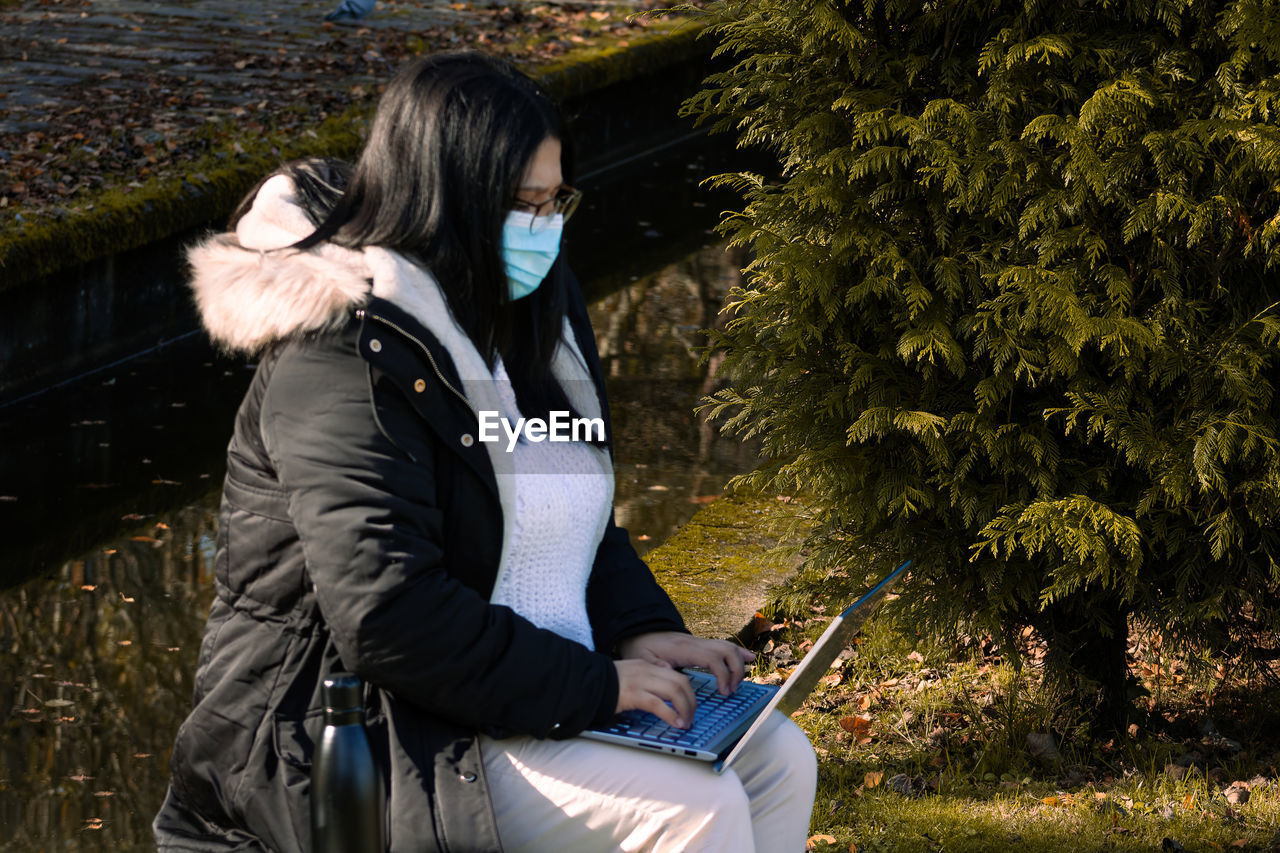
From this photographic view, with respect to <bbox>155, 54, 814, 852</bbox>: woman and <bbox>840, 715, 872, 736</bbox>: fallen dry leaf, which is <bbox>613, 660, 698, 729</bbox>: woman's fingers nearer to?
<bbox>155, 54, 814, 852</bbox>: woman

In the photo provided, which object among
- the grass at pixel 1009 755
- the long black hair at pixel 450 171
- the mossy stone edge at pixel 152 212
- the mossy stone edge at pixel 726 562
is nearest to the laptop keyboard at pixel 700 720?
the long black hair at pixel 450 171

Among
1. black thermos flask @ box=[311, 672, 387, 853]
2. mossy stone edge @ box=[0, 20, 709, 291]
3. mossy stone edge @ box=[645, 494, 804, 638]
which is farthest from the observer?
mossy stone edge @ box=[0, 20, 709, 291]

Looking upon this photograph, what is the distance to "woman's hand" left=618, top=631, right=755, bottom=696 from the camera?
8.50 ft

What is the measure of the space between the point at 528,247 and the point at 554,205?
3.3 inches

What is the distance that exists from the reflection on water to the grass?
60.1 inches

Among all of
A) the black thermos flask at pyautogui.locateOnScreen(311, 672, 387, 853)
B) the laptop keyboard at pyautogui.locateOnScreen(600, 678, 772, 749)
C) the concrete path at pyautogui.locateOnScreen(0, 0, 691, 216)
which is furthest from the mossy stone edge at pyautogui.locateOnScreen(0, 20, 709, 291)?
the black thermos flask at pyautogui.locateOnScreen(311, 672, 387, 853)

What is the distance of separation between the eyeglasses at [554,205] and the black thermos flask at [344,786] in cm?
83

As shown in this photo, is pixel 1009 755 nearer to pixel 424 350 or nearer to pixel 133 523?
pixel 424 350

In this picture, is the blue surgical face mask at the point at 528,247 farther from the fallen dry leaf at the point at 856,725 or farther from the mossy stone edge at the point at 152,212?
the mossy stone edge at the point at 152,212

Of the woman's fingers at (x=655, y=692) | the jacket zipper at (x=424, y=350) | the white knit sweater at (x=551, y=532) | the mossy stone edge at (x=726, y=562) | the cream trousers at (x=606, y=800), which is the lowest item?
the mossy stone edge at (x=726, y=562)

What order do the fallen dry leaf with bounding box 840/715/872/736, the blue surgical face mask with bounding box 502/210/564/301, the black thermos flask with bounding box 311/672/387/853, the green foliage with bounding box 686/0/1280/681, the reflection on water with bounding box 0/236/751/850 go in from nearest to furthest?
1. the black thermos flask with bounding box 311/672/387/853
2. the blue surgical face mask with bounding box 502/210/564/301
3. the green foliage with bounding box 686/0/1280/681
4. the reflection on water with bounding box 0/236/751/850
5. the fallen dry leaf with bounding box 840/715/872/736

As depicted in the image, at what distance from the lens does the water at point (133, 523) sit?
397 centimetres

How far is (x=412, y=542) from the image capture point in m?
2.16

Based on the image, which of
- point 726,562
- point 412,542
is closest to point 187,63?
point 726,562
